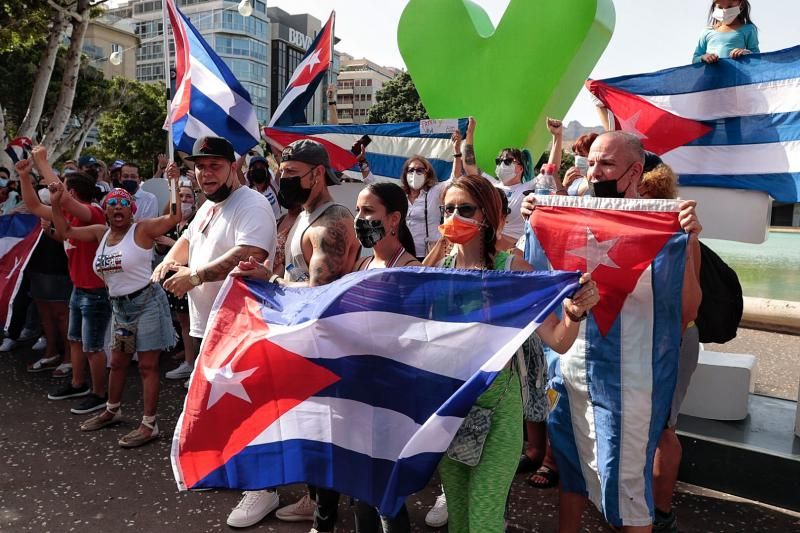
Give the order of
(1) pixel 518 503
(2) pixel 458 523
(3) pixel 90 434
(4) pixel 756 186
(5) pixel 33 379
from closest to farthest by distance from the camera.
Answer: (2) pixel 458 523 < (1) pixel 518 503 < (4) pixel 756 186 < (3) pixel 90 434 < (5) pixel 33 379

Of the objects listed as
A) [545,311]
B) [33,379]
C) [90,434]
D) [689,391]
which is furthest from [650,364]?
[33,379]

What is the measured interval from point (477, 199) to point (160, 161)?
8.51 meters

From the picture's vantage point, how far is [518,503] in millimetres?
3572

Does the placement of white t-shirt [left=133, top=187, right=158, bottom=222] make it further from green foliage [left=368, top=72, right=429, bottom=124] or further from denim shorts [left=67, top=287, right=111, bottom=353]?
green foliage [left=368, top=72, right=429, bottom=124]

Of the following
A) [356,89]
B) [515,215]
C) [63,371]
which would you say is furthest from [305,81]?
[356,89]

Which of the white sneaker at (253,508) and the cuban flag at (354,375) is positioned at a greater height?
the cuban flag at (354,375)

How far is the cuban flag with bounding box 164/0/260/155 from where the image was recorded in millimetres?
5754

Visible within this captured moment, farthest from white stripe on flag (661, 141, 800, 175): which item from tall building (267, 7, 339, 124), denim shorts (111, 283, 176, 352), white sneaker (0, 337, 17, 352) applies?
tall building (267, 7, 339, 124)

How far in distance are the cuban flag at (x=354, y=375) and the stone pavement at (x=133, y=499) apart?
808 millimetres

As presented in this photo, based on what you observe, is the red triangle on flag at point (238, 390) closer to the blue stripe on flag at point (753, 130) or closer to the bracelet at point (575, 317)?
the bracelet at point (575, 317)

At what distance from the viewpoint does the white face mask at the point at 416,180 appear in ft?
17.6

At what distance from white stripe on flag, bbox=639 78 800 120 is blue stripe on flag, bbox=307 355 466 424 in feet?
10.1

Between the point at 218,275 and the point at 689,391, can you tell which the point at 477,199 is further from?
the point at 689,391

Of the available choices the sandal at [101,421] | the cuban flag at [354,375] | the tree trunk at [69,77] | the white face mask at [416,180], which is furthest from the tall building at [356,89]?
the cuban flag at [354,375]
